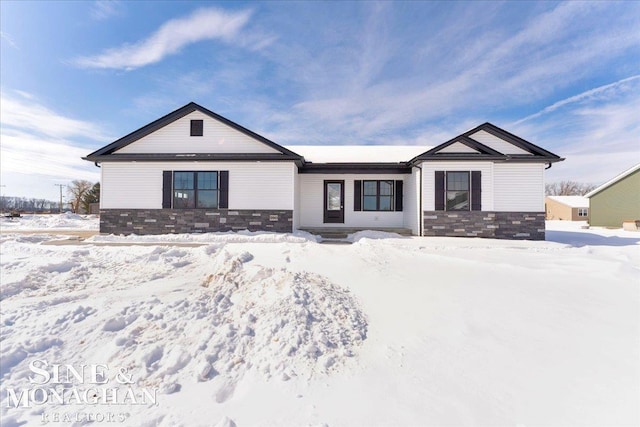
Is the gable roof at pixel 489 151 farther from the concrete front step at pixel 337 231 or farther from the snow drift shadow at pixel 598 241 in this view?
the snow drift shadow at pixel 598 241

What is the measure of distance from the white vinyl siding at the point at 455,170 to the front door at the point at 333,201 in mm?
4015

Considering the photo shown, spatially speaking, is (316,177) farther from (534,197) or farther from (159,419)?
(159,419)

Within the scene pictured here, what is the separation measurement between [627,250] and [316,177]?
38.4ft

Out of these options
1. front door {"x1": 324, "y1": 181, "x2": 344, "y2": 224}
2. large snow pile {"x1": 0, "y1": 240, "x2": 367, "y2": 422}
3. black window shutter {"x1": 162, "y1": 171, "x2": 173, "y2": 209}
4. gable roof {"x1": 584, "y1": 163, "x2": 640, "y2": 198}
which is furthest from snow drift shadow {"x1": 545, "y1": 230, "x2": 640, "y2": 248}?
black window shutter {"x1": 162, "y1": 171, "x2": 173, "y2": 209}

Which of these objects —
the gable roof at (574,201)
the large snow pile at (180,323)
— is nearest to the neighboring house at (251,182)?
the large snow pile at (180,323)

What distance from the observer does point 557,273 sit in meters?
5.57

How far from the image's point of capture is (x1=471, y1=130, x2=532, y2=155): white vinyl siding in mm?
11062

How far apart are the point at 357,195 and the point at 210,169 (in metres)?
7.01

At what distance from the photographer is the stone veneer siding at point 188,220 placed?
432 inches

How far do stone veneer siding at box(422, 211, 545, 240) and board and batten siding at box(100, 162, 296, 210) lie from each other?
20.1 feet

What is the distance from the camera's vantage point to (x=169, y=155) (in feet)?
35.7

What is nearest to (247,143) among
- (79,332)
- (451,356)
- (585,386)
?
(79,332)

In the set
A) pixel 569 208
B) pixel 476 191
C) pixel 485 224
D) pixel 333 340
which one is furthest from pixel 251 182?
pixel 569 208

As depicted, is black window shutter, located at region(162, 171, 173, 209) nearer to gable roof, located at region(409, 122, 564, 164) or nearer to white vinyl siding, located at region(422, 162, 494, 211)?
gable roof, located at region(409, 122, 564, 164)
